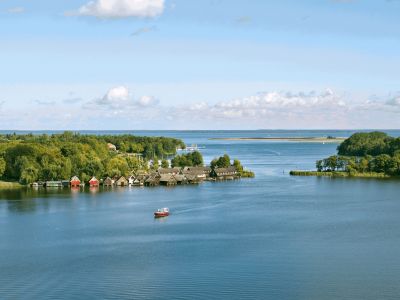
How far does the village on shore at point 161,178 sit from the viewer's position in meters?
43.4

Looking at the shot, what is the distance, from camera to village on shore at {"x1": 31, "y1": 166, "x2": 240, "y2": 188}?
43375 mm

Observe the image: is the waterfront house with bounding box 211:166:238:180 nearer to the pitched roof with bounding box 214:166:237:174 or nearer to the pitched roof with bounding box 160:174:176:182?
the pitched roof with bounding box 214:166:237:174

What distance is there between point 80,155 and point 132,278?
97.2 ft

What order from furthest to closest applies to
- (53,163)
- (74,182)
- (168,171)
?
(168,171) < (53,163) < (74,182)

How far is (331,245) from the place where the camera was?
22438 millimetres

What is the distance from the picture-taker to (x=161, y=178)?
149ft

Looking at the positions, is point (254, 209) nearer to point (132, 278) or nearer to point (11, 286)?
point (132, 278)

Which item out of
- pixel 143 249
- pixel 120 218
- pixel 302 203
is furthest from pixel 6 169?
pixel 143 249

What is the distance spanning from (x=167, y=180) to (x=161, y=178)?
0.52 meters

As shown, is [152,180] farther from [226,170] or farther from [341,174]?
[341,174]

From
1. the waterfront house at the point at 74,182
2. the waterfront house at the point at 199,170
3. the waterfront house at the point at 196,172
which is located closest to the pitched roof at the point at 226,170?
the waterfront house at the point at 199,170

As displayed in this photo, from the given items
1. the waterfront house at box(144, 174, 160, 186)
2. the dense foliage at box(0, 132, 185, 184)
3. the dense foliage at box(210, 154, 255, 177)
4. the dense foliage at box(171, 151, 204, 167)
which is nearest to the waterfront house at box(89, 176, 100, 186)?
the dense foliage at box(0, 132, 185, 184)

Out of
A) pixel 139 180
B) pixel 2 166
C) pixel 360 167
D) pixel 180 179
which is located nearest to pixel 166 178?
pixel 180 179

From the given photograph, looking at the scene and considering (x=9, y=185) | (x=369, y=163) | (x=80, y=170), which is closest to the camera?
(x=9, y=185)
